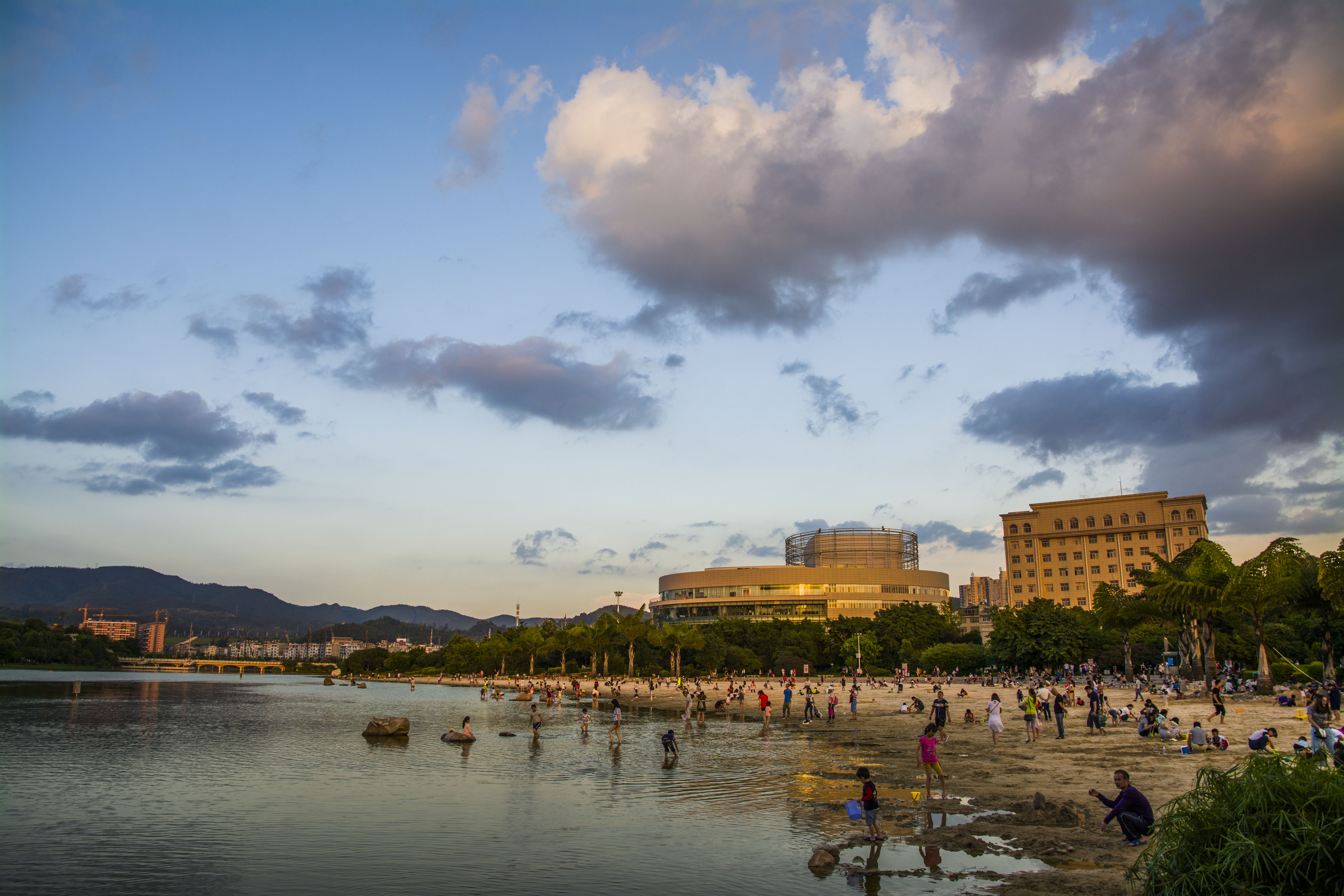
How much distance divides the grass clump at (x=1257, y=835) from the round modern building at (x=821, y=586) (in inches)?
6192

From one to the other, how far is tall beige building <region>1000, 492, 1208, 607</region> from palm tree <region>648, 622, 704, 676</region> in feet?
333

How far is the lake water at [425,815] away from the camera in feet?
55.0

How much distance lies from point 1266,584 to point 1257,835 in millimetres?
46717

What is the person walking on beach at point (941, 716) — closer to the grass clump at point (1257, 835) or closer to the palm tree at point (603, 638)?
the grass clump at point (1257, 835)

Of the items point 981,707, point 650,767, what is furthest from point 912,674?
point 650,767

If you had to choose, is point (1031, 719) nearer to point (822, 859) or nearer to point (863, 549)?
point (822, 859)

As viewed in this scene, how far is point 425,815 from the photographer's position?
23.6 metres

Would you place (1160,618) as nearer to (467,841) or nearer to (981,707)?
(981,707)

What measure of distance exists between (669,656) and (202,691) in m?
64.2

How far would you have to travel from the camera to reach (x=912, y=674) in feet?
340

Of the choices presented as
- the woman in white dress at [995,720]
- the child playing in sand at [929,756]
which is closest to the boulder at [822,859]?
the child playing in sand at [929,756]

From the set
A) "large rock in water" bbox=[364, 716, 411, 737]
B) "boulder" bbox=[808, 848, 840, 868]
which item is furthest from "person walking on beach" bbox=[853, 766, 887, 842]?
"large rock in water" bbox=[364, 716, 411, 737]

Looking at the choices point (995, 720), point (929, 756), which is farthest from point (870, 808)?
point (995, 720)

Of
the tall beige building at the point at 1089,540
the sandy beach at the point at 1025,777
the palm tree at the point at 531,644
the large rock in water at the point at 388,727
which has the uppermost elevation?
the tall beige building at the point at 1089,540
